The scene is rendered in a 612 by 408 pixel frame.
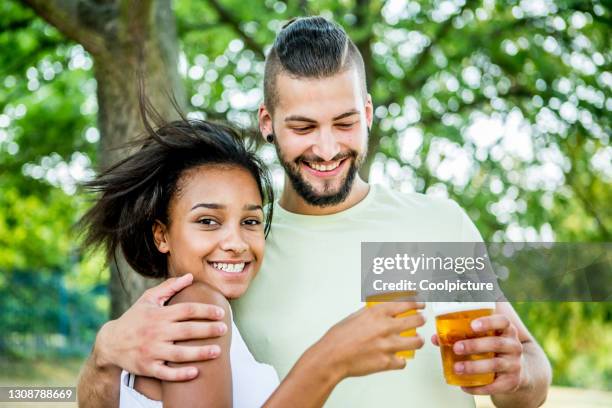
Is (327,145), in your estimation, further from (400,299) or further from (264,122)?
(400,299)

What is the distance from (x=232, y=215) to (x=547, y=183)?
5002mm

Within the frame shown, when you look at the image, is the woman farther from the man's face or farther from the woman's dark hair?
the man's face

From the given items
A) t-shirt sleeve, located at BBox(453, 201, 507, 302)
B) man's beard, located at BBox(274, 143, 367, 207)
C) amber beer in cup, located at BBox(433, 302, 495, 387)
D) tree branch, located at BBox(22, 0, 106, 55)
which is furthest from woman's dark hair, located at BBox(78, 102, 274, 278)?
tree branch, located at BBox(22, 0, 106, 55)

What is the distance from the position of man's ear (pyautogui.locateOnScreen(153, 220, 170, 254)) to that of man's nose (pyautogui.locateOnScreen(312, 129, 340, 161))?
597 millimetres

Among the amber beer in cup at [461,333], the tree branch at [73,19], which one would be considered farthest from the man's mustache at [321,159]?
the tree branch at [73,19]

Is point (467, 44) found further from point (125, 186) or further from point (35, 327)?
point (35, 327)

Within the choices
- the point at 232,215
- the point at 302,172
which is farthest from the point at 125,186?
the point at 302,172

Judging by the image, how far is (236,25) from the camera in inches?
258

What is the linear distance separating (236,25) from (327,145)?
13.9 ft

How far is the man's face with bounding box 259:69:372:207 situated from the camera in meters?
2.61

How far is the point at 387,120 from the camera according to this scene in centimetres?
727

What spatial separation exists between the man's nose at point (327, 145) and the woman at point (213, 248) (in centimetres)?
23

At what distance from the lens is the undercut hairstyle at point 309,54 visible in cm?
268

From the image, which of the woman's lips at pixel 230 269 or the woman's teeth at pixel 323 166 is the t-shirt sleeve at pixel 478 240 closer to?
the woman's teeth at pixel 323 166
